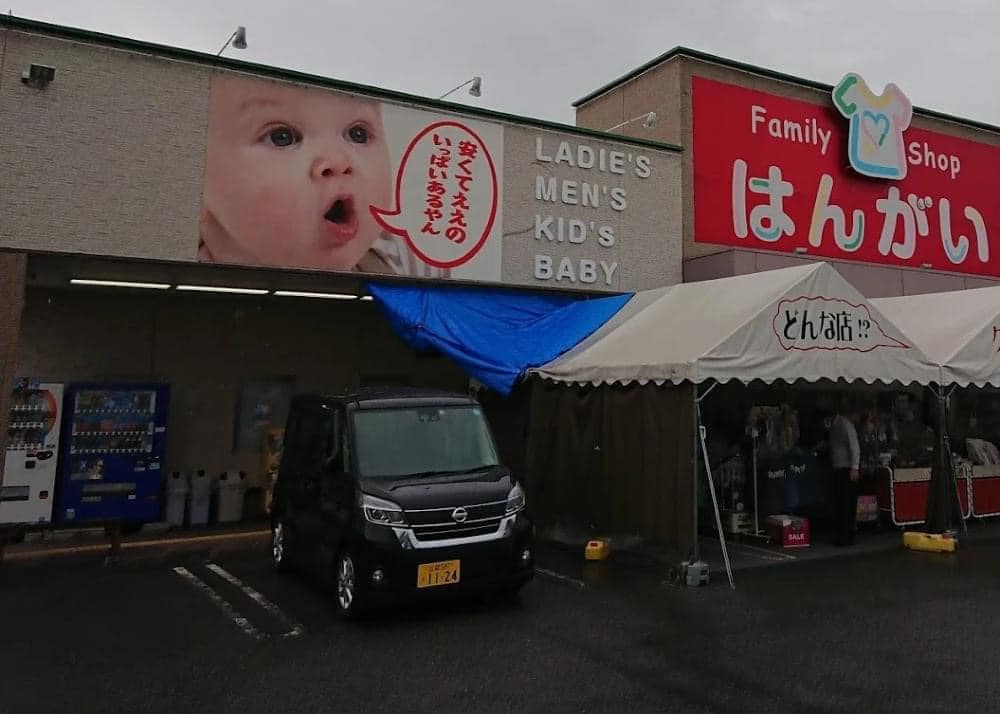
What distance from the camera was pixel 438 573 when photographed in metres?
6.12

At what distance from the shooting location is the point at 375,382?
12.7 m

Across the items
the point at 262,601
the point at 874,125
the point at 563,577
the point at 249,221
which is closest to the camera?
the point at 262,601

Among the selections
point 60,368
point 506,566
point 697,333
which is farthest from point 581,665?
point 60,368

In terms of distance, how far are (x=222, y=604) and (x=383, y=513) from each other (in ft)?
6.93

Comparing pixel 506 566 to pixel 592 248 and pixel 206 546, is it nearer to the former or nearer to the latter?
pixel 206 546

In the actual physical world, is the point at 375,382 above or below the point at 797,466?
above

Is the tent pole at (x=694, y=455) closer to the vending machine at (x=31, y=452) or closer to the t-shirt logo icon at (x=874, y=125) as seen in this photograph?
the vending machine at (x=31, y=452)

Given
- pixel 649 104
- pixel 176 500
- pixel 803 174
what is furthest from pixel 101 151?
pixel 803 174

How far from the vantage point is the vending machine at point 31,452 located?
8.91 m

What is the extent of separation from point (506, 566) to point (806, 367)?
4033mm

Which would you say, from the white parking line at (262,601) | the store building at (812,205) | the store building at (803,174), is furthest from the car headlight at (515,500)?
the store building at (803,174)

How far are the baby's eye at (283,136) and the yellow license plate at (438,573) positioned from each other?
6.23 metres

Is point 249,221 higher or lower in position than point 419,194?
lower

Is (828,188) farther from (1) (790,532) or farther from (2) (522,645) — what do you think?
(2) (522,645)
